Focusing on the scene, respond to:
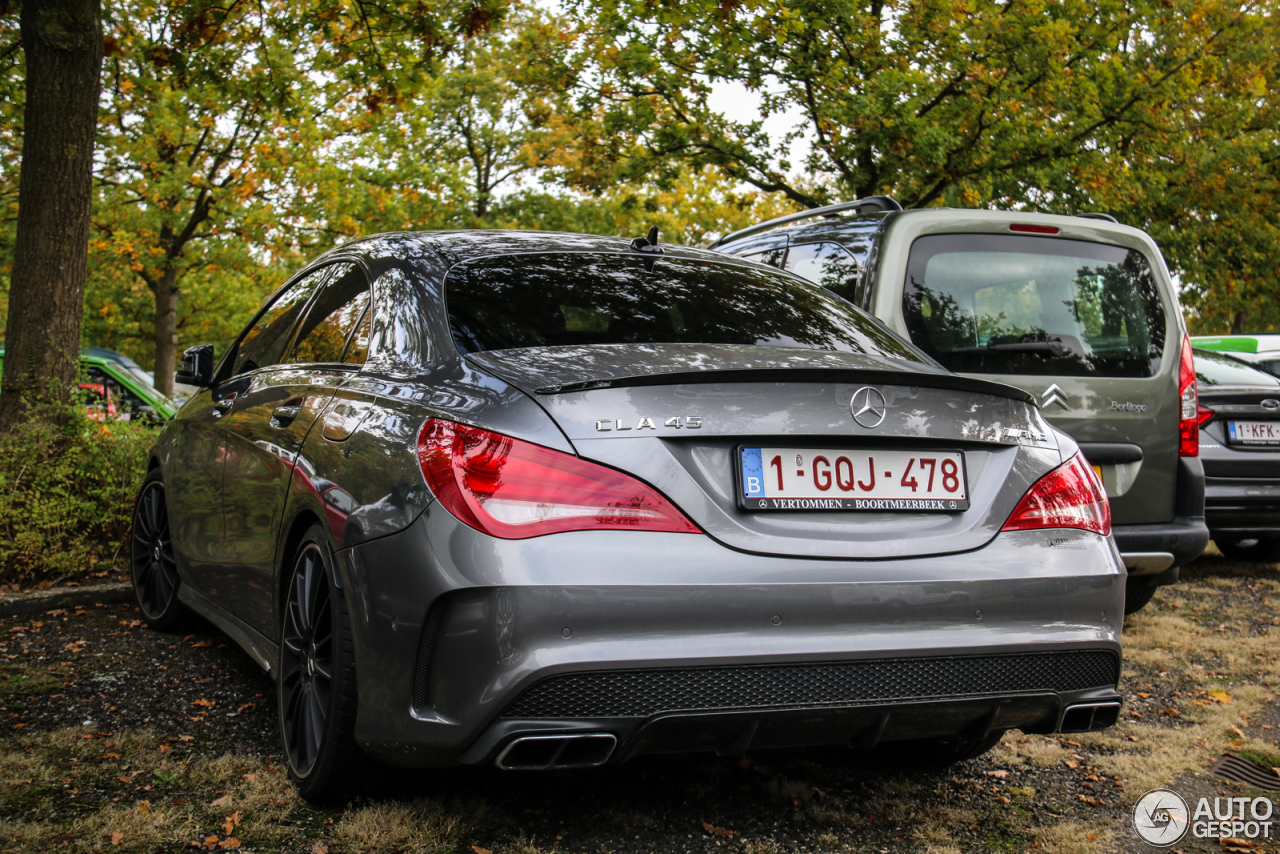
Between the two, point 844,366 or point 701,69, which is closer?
point 844,366

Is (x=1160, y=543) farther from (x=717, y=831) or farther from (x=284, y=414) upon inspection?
(x=284, y=414)

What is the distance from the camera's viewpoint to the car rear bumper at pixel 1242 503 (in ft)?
24.3

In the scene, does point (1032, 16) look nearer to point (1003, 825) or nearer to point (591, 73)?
point (591, 73)

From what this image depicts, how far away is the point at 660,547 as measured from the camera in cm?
246

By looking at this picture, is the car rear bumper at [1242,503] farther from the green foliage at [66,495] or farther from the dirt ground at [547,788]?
the green foliage at [66,495]

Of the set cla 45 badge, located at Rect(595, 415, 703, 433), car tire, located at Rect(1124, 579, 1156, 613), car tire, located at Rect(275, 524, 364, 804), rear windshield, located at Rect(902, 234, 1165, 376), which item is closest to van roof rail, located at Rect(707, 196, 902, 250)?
rear windshield, located at Rect(902, 234, 1165, 376)

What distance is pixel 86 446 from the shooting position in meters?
6.74

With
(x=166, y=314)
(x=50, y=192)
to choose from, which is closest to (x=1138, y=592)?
(x=50, y=192)

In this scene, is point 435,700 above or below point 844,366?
below

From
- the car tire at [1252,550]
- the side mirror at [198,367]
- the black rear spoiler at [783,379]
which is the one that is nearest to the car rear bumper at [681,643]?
the black rear spoiler at [783,379]

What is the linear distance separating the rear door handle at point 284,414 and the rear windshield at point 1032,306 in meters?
2.67

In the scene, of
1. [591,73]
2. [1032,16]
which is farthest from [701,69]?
[1032,16]

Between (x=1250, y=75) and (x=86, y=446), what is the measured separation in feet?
60.8

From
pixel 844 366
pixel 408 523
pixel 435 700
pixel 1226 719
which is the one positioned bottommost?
pixel 1226 719
